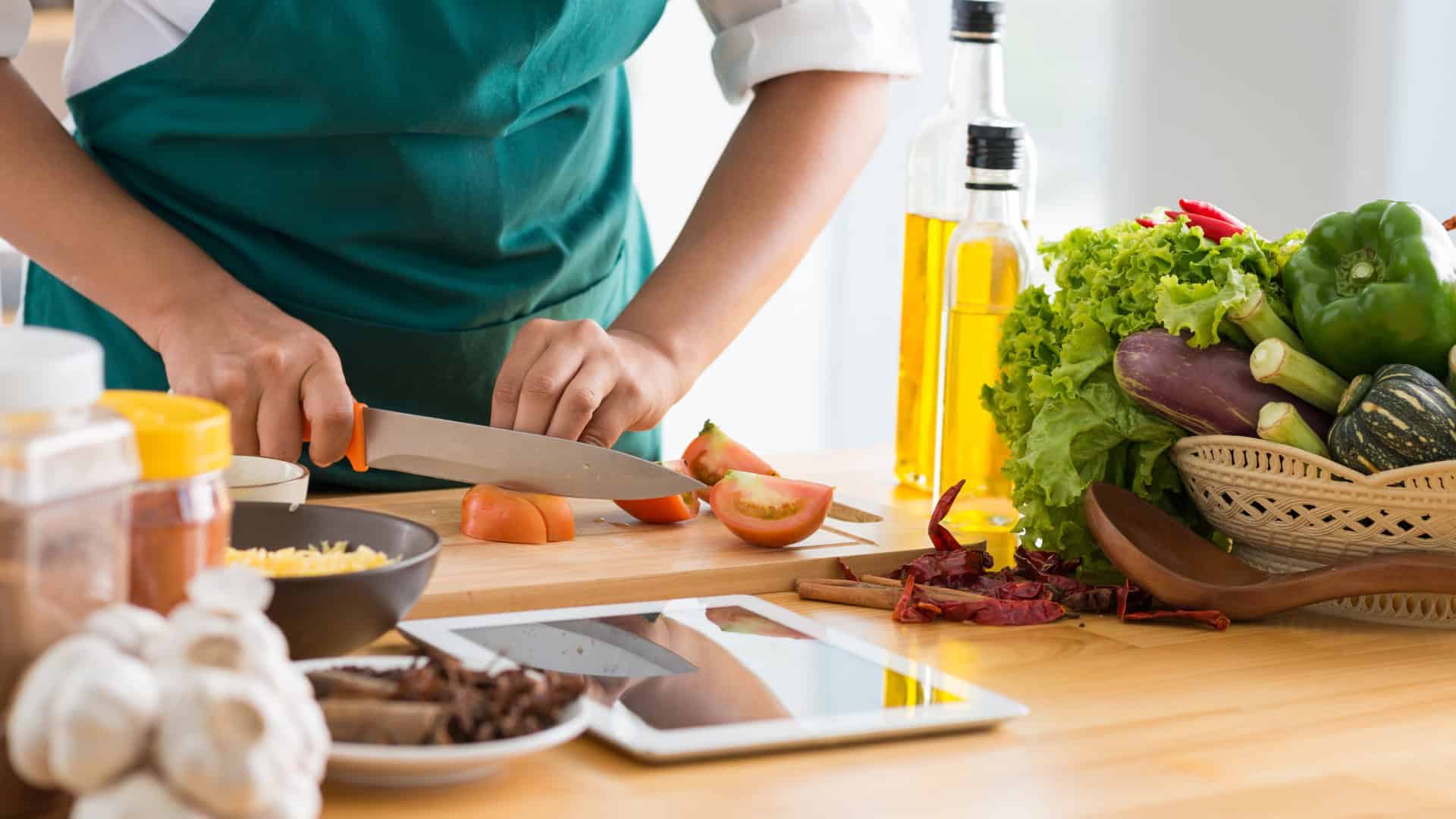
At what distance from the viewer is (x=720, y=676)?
93 centimetres

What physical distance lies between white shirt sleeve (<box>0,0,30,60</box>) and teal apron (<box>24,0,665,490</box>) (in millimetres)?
79

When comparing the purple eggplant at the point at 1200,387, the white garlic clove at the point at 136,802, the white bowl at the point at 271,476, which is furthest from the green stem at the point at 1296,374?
the white garlic clove at the point at 136,802

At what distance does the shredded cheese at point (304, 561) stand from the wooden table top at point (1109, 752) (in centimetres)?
18

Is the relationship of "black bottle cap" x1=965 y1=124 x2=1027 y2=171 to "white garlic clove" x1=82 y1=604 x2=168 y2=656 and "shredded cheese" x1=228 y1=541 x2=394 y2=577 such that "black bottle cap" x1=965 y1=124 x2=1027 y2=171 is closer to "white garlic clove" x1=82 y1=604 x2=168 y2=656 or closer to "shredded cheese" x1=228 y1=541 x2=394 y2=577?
"shredded cheese" x1=228 y1=541 x2=394 y2=577

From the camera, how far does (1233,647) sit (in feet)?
3.55

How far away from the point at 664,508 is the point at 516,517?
14 cm

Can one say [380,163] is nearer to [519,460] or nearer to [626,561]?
[519,460]

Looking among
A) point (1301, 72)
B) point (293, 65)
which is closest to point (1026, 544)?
point (293, 65)

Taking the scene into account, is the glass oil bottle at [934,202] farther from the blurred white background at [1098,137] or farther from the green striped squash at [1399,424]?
the blurred white background at [1098,137]

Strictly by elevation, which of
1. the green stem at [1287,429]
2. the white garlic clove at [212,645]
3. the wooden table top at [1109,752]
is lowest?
the wooden table top at [1109,752]

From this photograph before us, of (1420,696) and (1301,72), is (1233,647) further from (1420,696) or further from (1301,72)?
(1301,72)

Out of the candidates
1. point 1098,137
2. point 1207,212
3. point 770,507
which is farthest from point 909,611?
point 1098,137

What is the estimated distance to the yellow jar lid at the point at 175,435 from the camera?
2.27ft

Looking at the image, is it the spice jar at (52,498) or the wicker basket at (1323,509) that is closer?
the spice jar at (52,498)
